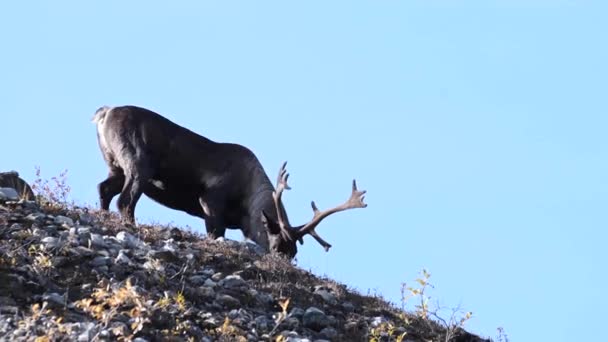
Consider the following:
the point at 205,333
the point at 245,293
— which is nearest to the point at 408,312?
the point at 245,293

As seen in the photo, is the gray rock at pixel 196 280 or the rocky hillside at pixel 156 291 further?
the gray rock at pixel 196 280

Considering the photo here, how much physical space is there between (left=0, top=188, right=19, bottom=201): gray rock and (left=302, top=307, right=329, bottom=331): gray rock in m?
3.21

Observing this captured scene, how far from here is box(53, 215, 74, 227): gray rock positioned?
12.5 meters

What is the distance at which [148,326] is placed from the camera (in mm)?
9414

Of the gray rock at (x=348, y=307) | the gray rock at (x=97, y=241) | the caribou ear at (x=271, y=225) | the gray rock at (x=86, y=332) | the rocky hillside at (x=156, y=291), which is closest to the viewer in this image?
the gray rock at (x=86, y=332)

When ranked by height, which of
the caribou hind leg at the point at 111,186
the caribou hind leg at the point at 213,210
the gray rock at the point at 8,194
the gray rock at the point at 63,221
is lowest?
the gray rock at the point at 63,221

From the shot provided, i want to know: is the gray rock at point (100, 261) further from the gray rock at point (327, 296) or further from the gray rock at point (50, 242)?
the gray rock at point (327, 296)

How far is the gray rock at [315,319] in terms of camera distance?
36.5 ft

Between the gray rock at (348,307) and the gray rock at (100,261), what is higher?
the gray rock at (348,307)

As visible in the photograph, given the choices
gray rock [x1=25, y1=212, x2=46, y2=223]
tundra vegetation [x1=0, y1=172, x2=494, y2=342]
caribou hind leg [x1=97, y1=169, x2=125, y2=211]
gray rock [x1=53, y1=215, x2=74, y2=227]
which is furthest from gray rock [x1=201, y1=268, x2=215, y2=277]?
caribou hind leg [x1=97, y1=169, x2=125, y2=211]

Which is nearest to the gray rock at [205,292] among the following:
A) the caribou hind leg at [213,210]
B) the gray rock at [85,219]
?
the gray rock at [85,219]

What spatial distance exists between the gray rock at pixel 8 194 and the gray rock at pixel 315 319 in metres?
3.21

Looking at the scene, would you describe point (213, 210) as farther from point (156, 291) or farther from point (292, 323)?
point (156, 291)

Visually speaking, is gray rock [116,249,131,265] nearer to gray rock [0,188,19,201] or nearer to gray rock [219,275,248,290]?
gray rock [219,275,248,290]
